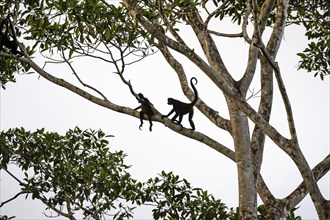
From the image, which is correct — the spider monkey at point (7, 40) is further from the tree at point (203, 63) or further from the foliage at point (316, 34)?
the foliage at point (316, 34)

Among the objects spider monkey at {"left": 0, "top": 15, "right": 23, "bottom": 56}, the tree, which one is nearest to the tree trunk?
the tree

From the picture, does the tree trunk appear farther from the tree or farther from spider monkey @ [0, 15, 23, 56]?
spider monkey @ [0, 15, 23, 56]

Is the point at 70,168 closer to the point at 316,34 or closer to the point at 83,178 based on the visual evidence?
the point at 83,178

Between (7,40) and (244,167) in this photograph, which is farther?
(7,40)

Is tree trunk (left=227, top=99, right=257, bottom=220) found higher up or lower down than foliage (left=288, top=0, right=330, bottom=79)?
lower down

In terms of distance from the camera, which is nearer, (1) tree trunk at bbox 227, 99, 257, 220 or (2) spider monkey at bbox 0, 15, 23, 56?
(1) tree trunk at bbox 227, 99, 257, 220

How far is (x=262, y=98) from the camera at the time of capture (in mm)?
7652

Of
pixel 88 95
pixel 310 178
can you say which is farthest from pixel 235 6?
pixel 310 178

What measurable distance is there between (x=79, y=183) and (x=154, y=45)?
164 inches

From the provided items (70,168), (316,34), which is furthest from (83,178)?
(316,34)

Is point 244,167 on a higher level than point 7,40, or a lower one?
lower

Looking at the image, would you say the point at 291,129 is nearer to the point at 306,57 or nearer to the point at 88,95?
the point at 88,95

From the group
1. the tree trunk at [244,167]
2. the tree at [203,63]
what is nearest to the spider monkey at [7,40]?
the tree at [203,63]

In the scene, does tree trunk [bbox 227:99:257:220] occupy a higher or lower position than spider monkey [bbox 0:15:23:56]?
lower
